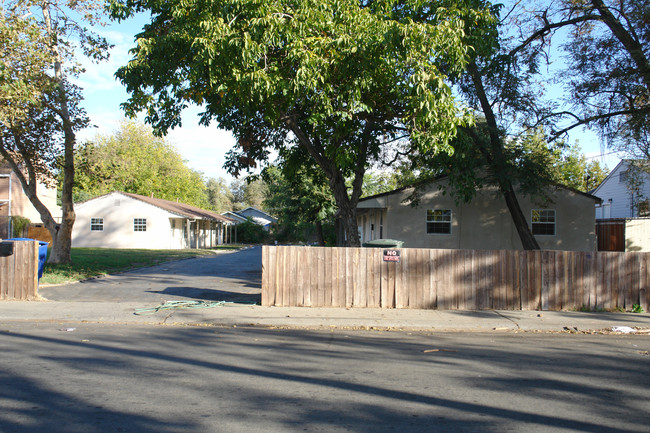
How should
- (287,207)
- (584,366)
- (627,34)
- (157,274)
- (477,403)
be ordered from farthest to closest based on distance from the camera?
(287,207), (157,274), (627,34), (584,366), (477,403)

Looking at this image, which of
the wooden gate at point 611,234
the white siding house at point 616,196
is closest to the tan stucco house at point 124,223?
the wooden gate at point 611,234

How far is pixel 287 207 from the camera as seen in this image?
3475 centimetres

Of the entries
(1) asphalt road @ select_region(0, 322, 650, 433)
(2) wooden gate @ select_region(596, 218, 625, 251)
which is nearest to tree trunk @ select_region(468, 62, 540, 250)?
(1) asphalt road @ select_region(0, 322, 650, 433)

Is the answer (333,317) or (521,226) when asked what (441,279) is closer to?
(333,317)

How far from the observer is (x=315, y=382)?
19.6 ft

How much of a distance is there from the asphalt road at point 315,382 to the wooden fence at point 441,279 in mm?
2522

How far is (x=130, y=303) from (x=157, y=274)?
7.01m

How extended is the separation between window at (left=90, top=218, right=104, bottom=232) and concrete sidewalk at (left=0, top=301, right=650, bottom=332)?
29.5 metres

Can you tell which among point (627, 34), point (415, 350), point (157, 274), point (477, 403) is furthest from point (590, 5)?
point (157, 274)

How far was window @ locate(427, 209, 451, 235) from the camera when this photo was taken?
1942 centimetres

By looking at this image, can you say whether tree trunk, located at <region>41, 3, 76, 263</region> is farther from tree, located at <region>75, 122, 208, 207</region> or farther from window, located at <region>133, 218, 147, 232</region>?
tree, located at <region>75, 122, 208, 207</region>

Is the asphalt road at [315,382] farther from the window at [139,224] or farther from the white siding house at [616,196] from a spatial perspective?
the window at [139,224]

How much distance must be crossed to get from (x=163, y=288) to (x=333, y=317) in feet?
20.7

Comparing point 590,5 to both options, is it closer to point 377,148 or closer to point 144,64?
point 377,148
